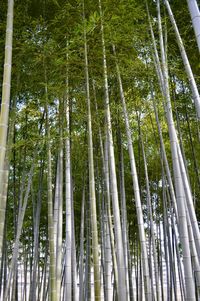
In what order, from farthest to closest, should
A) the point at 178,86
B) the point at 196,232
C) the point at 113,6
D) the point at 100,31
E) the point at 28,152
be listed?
1. the point at 28,152
2. the point at 178,86
3. the point at 113,6
4. the point at 100,31
5. the point at 196,232

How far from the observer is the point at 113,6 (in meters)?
3.84

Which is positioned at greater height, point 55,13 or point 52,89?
point 55,13

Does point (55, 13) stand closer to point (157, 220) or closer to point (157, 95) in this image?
point (157, 95)

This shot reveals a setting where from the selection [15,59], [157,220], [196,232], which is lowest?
[196,232]

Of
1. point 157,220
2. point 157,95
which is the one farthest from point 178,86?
point 157,220

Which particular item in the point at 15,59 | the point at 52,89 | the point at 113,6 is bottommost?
the point at 52,89

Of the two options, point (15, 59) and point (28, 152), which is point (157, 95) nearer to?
point (15, 59)

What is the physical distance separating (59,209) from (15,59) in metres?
1.93

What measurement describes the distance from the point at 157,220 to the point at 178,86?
3805mm

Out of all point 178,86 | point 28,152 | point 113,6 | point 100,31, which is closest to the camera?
point 100,31

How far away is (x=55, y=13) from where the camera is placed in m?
4.02

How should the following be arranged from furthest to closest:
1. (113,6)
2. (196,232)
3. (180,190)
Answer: (113,6), (196,232), (180,190)

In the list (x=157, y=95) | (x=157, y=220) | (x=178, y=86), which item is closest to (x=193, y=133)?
(x=178, y=86)

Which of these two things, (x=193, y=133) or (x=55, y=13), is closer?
(x=55, y=13)
